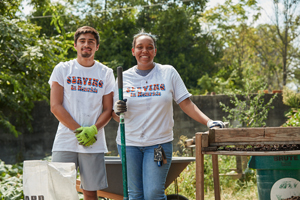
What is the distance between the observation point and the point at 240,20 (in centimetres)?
1717

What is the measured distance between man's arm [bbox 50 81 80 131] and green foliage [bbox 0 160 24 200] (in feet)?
5.76

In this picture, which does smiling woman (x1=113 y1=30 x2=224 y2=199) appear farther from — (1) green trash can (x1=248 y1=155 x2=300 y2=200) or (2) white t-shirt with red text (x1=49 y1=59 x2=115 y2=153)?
(1) green trash can (x1=248 y1=155 x2=300 y2=200)

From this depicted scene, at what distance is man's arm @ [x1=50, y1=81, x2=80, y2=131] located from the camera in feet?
8.07

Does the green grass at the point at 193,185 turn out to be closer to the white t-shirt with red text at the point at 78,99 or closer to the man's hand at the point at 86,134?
the white t-shirt with red text at the point at 78,99

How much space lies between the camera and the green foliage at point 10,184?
147 inches

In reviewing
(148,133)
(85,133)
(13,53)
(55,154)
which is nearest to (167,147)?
(148,133)

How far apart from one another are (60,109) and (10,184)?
7.74 feet

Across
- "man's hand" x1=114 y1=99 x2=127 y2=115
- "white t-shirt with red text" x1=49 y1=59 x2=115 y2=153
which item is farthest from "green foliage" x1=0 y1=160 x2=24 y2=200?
"man's hand" x1=114 y1=99 x2=127 y2=115

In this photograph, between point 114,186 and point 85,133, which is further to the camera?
point 114,186

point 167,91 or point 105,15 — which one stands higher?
point 105,15

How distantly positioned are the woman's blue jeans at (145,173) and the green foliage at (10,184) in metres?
2.04

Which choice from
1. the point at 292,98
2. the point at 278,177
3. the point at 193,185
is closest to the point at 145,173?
the point at 278,177

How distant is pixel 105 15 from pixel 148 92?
15.5 metres

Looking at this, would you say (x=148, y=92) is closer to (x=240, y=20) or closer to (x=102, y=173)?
(x=102, y=173)
